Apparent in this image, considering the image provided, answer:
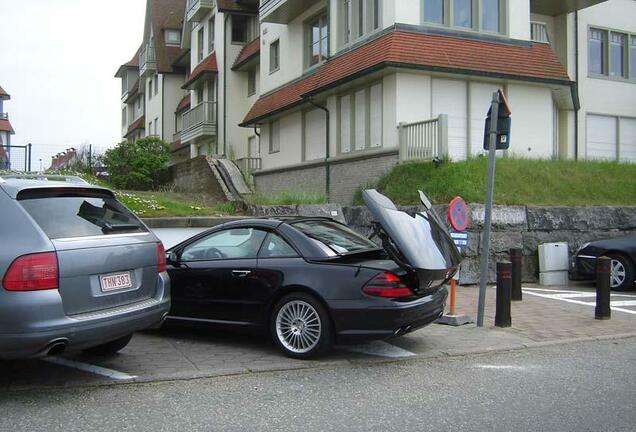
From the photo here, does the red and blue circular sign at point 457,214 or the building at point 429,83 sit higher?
the building at point 429,83

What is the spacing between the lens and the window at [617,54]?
2267 cm

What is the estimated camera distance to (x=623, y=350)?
740cm

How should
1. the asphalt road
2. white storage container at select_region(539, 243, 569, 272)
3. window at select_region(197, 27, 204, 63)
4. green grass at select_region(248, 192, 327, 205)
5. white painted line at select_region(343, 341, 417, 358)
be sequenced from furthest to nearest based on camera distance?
window at select_region(197, 27, 204, 63)
green grass at select_region(248, 192, 327, 205)
white storage container at select_region(539, 243, 569, 272)
white painted line at select_region(343, 341, 417, 358)
the asphalt road

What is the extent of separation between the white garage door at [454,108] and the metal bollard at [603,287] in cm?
800

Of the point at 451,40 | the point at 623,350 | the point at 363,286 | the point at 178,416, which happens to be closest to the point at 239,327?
the point at 363,286

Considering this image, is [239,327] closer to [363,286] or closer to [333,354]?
[333,354]

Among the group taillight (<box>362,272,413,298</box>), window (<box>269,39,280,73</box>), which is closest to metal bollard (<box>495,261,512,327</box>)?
taillight (<box>362,272,413,298</box>)

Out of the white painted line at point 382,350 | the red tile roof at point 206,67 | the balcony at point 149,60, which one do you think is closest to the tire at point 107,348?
the white painted line at point 382,350

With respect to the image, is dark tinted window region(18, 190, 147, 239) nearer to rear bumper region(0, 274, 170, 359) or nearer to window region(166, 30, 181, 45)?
rear bumper region(0, 274, 170, 359)

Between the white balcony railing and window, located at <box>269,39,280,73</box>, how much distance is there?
31.8 feet

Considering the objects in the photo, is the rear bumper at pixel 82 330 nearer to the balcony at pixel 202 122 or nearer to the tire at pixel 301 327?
the tire at pixel 301 327

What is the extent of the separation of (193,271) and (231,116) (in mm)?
22678

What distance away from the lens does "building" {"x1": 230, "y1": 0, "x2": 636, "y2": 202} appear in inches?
643

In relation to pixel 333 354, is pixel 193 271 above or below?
above
